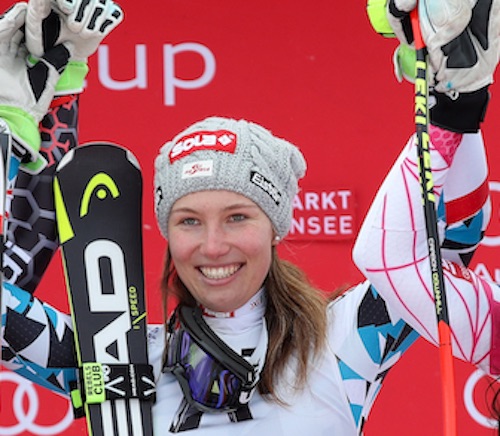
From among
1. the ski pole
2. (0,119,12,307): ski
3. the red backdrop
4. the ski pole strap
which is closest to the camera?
the ski pole

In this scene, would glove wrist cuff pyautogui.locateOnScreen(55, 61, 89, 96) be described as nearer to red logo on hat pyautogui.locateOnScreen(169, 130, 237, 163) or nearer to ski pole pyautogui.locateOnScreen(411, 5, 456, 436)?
red logo on hat pyautogui.locateOnScreen(169, 130, 237, 163)

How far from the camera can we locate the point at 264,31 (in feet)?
12.8

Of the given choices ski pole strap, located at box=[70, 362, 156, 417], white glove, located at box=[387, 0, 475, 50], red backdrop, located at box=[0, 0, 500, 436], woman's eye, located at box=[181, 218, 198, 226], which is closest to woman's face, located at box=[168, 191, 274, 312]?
woman's eye, located at box=[181, 218, 198, 226]

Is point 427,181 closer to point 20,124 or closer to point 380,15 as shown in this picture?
point 380,15

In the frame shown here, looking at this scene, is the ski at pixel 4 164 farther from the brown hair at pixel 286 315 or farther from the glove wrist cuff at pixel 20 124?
the brown hair at pixel 286 315

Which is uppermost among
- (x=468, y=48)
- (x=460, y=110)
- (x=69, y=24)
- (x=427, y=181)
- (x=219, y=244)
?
(x=69, y=24)

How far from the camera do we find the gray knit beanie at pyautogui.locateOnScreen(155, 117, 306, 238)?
8.81 feet

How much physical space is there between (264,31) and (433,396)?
1.09 m

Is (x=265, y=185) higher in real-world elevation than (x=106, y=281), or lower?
higher

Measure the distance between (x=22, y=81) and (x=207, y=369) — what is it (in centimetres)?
69

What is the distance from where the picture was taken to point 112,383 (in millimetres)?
2768

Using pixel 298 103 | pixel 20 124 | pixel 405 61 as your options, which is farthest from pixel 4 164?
pixel 298 103

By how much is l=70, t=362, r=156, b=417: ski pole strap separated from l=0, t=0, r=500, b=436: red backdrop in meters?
1.05

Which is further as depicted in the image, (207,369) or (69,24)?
(69,24)
